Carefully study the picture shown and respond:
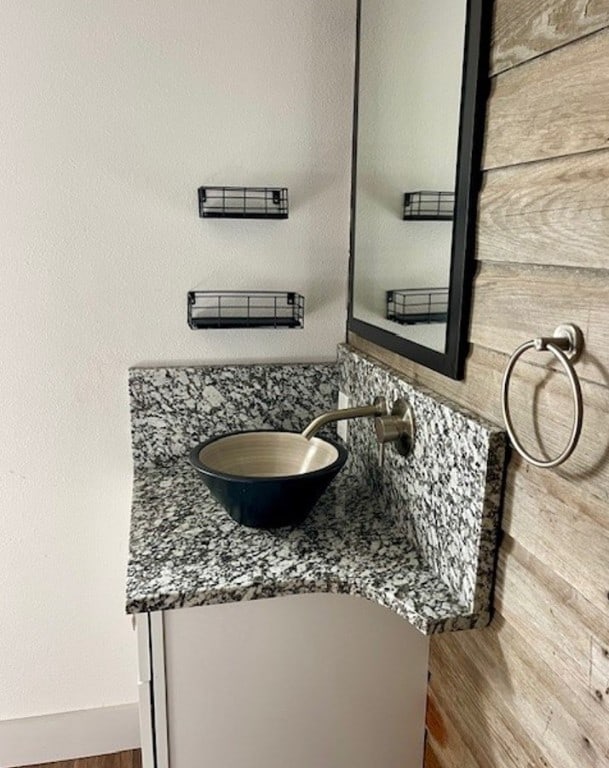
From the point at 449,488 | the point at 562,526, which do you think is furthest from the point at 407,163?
the point at 562,526

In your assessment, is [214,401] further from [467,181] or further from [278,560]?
[467,181]

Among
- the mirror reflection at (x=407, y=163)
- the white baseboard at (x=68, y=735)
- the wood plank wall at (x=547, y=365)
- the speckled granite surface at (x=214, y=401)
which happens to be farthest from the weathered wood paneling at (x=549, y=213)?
the white baseboard at (x=68, y=735)

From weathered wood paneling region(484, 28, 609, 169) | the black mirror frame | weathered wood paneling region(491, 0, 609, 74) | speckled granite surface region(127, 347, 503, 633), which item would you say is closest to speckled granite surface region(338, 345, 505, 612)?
speckled granite surface region(127, 347, 503, 633)

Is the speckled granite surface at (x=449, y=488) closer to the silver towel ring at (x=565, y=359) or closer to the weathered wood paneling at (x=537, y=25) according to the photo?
the silver towel ring at (x=565, y=359)

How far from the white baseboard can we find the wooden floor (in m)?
0.01

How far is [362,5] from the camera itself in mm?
1447

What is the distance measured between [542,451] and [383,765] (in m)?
0.84

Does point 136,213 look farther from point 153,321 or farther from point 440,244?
point 440,244

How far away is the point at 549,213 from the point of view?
83 centimetres

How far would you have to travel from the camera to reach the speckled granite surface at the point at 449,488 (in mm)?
980

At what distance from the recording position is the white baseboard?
5.46 feet

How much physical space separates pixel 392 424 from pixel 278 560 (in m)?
0.34

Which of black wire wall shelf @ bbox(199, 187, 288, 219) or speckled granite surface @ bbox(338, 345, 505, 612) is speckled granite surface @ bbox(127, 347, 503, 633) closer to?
speckled granite surface @ bbox(338, 345, 505, 612)

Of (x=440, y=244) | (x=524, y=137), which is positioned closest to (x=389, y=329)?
(x=440, y=244)
